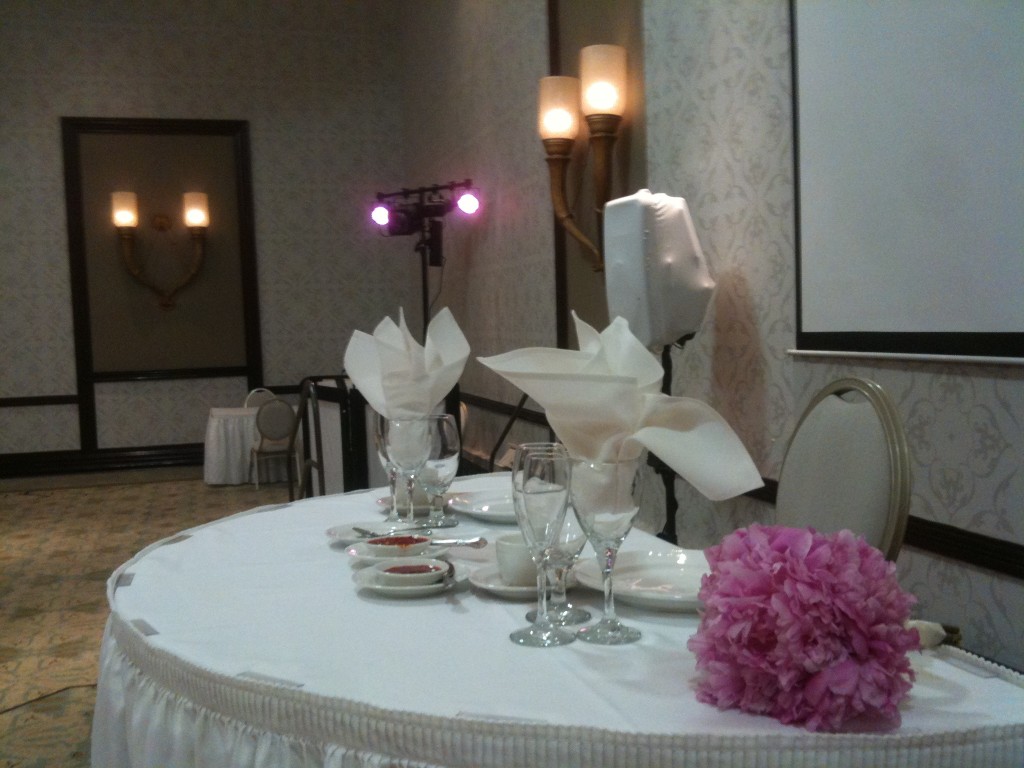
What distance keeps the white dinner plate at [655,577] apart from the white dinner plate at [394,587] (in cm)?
17

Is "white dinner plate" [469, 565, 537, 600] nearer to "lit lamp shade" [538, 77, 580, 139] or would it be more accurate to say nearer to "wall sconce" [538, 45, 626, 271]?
"wall sconce" [538, 45, 626, 271]

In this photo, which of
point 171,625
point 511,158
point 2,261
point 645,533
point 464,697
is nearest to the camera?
point 464,697

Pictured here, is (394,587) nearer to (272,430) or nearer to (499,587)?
(499,587)

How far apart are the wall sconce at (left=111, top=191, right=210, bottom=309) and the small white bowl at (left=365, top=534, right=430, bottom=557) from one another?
6.50m

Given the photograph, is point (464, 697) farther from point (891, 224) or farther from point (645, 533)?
point (891, 224)

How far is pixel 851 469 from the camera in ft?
4.76

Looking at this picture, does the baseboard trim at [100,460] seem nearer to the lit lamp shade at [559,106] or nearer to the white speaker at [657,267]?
the lit lamp shade at [559,106]

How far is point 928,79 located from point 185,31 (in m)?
6.84

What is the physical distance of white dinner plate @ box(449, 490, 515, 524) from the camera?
1768mm

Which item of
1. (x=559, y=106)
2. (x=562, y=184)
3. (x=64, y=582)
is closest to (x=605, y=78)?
(x=559, y=106)

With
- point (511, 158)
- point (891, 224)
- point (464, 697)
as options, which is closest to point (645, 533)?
point (464, 697)

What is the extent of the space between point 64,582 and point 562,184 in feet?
9.21

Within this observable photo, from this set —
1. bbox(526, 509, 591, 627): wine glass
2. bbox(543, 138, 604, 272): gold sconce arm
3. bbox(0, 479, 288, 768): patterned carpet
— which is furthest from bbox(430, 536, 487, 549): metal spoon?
bbox(543, 138, 604, 272): gold sconce arm

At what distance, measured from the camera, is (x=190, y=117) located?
755 centimetres
